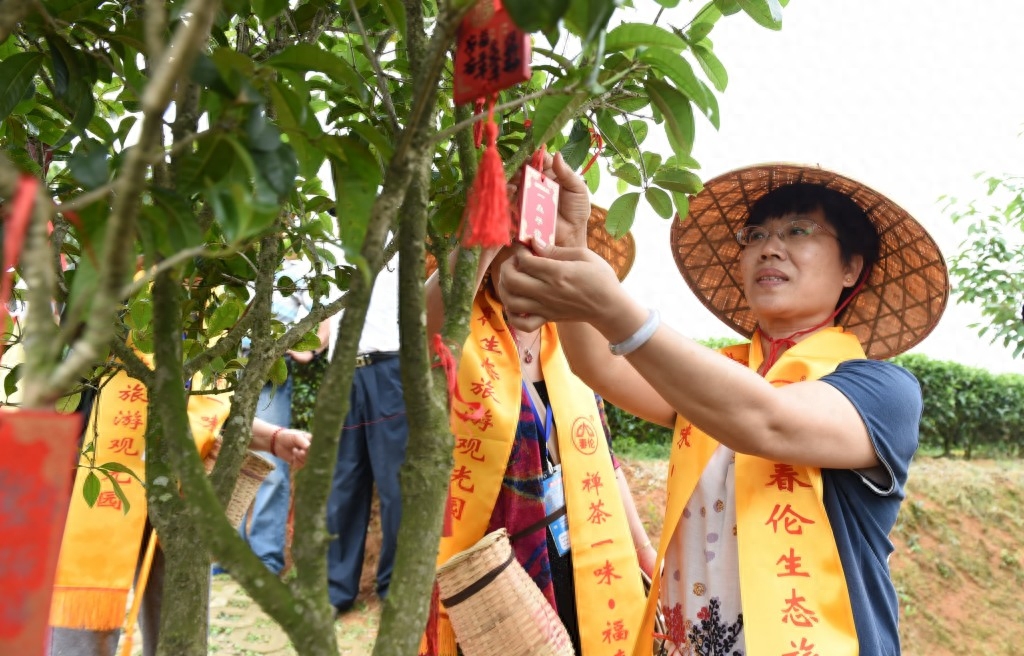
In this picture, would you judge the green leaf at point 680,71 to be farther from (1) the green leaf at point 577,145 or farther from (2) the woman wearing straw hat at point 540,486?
(2) the woman wearing straw hat at point 540,486

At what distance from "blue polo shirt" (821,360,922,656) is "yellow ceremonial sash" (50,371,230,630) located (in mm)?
1768

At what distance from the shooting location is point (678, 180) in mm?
1400

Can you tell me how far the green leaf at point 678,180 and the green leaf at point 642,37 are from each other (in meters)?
0.46

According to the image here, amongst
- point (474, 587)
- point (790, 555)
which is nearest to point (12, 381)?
point (474, 587)

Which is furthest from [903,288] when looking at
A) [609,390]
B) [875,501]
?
[609,390]

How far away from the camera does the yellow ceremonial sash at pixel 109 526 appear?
2346mm

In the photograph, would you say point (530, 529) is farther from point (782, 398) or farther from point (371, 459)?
point (371, 459)

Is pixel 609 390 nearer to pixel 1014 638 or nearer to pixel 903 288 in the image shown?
pixel 903 288

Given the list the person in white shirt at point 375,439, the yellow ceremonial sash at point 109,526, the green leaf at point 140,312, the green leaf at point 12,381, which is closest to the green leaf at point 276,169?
the green leaf at point 140,312

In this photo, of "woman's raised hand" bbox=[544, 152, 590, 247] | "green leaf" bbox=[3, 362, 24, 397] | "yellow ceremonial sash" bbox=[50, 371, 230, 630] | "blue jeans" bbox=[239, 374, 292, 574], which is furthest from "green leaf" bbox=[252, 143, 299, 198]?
"blue jeans" bbox=[239, 374, 292, 574]

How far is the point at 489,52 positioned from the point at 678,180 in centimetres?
67

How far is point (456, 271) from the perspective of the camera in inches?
39.3

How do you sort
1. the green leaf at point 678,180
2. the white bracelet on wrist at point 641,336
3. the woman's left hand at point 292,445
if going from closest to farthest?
the white bracelet on wrist at point 641,336 < the green leaf at point 678,180 < the woman's left hand at point 292,445

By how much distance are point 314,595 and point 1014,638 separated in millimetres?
5691
